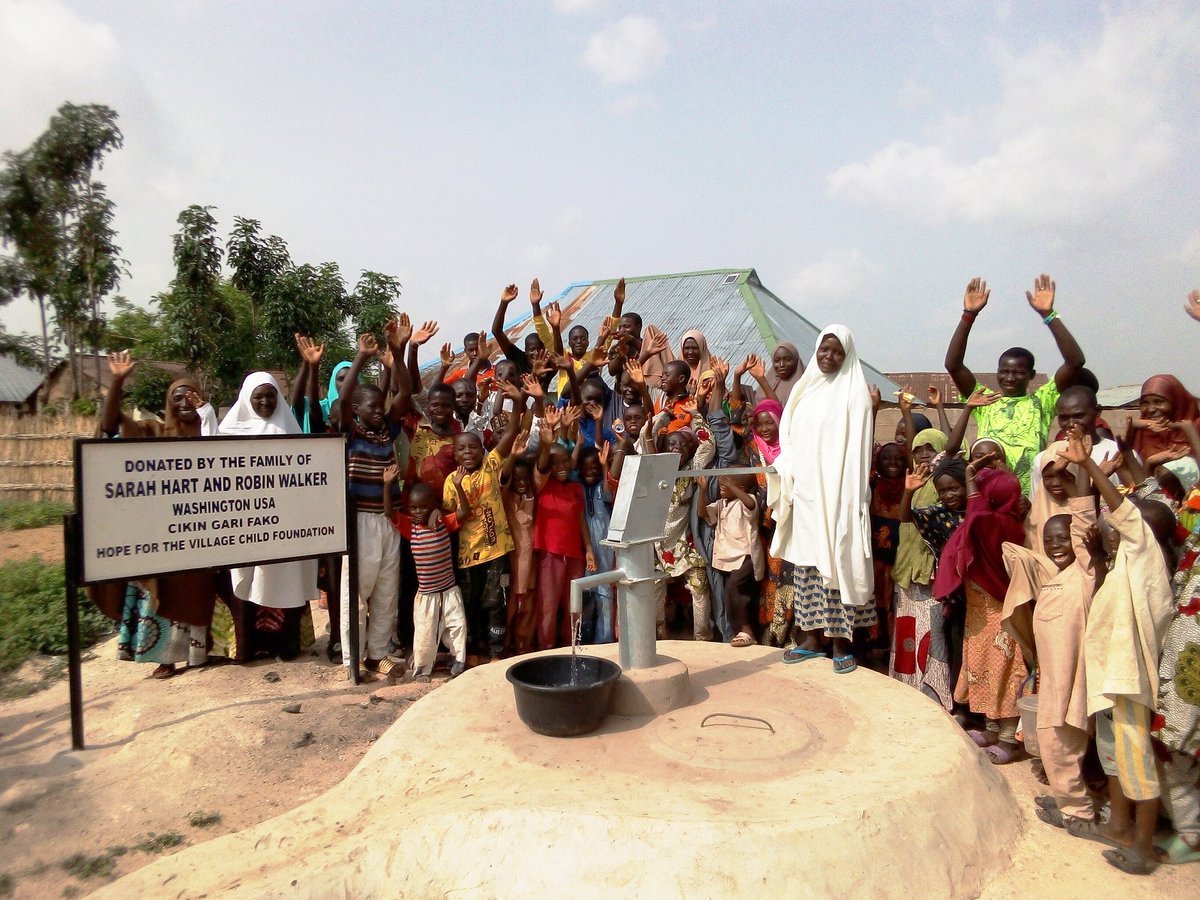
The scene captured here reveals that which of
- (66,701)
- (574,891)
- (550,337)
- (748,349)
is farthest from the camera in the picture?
(748,349)

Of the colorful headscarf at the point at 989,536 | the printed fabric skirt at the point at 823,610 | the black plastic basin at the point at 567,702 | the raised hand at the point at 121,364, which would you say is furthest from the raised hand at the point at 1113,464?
the raised hand at the point at 121,364

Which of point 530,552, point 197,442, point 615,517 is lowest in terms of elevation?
point 530,552

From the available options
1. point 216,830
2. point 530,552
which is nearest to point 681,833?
point 216,830

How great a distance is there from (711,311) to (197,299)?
9014mm

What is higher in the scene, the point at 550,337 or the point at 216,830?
the point at 550,337

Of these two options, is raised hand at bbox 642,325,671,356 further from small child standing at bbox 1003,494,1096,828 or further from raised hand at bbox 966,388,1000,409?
small child standing at bbox 1003,494,1096,828

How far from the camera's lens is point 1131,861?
9.38 ft

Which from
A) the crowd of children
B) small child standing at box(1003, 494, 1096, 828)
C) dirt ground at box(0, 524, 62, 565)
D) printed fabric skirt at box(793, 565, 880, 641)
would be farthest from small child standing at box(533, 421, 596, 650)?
dirt ground at box(0, 524, 62, 565)

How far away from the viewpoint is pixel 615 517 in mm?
3285

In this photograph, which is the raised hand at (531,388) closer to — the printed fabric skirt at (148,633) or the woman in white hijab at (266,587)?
the woman in white hijab at (266,587)

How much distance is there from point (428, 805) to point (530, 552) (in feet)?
8.64

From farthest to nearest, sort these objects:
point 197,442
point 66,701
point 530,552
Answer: point 530,552
point 66,701
point 197,442

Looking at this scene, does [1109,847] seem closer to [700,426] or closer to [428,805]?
[428,805]

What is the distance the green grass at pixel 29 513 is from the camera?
11.8 metres
